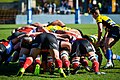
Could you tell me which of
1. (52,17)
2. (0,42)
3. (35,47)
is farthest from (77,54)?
(52,17)

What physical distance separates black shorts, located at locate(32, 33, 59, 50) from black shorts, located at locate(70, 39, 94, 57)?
567mm

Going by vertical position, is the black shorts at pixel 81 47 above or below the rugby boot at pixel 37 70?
above

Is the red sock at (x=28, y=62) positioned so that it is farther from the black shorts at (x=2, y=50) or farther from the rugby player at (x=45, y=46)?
the black shorts at (x=2, y=50)

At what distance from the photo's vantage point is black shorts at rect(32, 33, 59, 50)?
9477 millimetres

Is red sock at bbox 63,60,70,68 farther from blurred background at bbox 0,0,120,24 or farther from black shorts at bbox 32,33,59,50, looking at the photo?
blurred background at bbox 0,0,120,24

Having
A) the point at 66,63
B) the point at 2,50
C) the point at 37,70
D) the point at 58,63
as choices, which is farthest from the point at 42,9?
the point at 58,63

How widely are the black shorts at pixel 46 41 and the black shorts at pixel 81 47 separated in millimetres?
567

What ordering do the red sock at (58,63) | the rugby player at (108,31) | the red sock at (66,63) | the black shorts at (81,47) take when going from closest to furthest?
the red sock at (58,63) < the red sock at (66,63) < the black shorts at (81,47) < the rugby player at (108,31)

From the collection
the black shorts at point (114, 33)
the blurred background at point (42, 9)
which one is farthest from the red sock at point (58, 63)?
the blurred background at point (42, 9)

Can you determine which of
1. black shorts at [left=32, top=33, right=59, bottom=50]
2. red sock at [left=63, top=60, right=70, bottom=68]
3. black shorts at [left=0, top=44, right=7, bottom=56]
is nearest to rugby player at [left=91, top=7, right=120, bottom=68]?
red sock at [left=63, top=60, right=70, bottom=68]

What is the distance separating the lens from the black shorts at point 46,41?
9477 mm

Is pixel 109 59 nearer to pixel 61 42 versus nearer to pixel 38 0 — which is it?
pixel 61 42

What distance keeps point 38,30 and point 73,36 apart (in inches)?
36.8

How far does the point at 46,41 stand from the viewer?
949cm
